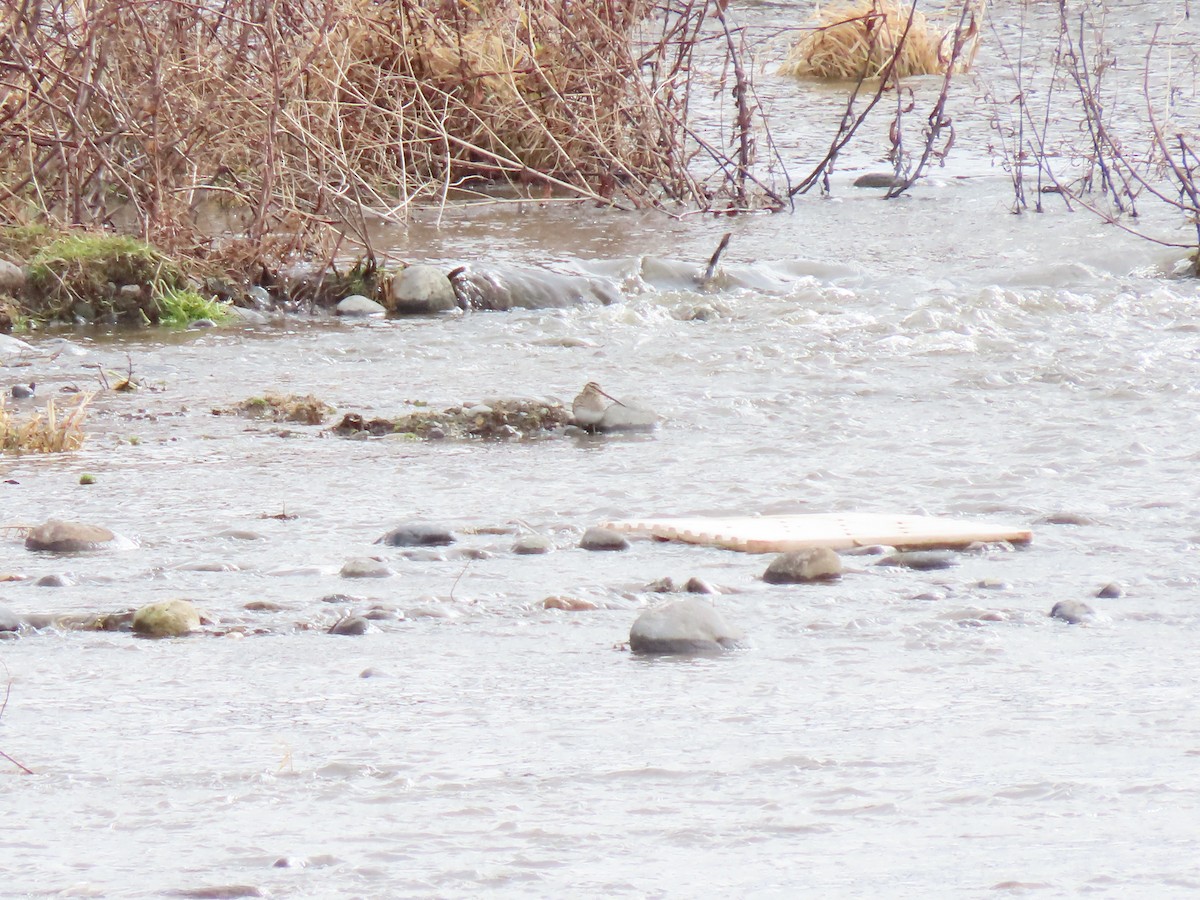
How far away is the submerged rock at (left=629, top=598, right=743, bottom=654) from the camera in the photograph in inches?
118

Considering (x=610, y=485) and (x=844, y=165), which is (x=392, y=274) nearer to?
(x=610, y=485)

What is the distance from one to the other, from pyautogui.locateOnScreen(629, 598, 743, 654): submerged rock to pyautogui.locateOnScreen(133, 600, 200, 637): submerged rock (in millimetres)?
743

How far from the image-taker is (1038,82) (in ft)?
47.5

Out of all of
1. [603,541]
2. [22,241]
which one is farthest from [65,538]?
[22,241]

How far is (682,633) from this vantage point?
302cm

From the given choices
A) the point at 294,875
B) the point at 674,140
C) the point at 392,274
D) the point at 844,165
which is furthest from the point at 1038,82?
the point at 294,875

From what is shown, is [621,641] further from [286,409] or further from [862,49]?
[862,49]

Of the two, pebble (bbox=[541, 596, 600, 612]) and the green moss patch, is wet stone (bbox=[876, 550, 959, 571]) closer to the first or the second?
pebble (bbox=[541, 596, 600, 612])

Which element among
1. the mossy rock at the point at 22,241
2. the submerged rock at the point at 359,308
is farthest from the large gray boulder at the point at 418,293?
the mossy rock at the point at 22,241

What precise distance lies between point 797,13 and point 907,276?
10.5m

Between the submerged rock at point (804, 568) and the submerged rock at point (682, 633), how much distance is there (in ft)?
1.58

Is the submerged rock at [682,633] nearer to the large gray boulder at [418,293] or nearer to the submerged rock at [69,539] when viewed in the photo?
the submerged rock at [69,539]

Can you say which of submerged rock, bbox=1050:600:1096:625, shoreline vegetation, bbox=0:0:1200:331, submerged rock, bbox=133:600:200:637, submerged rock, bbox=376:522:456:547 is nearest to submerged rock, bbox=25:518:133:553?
submerged rock, bbox=376:522:456:547

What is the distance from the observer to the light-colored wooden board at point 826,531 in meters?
3.79
